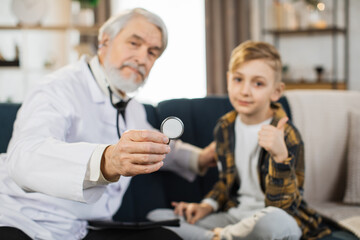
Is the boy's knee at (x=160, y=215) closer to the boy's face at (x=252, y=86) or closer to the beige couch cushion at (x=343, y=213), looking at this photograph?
the boy's face at (x=252, y=86)

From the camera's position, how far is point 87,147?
100cm

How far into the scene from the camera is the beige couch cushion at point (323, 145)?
6.38ft

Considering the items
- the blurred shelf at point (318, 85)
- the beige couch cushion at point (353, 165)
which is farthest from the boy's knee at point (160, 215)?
the blurred shelf at point (318, 85)

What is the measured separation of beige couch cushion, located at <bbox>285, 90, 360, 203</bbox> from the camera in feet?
6.38

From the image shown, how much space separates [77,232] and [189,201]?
24.5 inches

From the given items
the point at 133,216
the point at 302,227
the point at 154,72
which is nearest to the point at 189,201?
the point at 133,216

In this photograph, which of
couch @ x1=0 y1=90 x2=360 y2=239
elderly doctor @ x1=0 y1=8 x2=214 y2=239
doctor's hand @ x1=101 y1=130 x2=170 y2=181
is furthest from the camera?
couch @ x1=0 y1=90 x2=360 y2=239

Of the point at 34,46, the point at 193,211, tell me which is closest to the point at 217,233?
the point at 193,211

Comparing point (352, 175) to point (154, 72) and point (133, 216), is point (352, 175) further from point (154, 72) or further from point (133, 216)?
point (154, 72)

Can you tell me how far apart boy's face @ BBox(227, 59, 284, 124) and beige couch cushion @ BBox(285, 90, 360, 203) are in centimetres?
49

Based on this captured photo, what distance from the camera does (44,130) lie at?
Answer: 1150 millimetres

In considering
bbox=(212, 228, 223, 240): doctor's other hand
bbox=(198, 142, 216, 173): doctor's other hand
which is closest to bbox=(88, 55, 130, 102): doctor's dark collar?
bbox=(198, 142, 216, 173): doctor's other hand

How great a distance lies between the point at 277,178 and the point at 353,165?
68 centimetres

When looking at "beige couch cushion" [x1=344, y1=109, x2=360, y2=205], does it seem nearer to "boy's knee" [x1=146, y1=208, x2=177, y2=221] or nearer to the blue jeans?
the blue jeans
